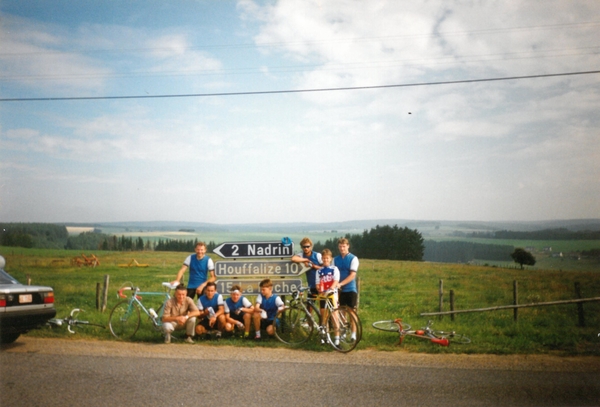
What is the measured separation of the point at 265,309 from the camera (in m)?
9.20

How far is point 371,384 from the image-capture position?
6.03m

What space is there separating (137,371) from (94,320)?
555cm

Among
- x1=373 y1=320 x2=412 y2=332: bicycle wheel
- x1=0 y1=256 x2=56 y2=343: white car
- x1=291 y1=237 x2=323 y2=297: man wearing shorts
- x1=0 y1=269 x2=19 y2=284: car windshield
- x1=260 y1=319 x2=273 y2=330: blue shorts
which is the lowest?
x1=373 y1=320 x2=412 y2=332: bicycle wheel

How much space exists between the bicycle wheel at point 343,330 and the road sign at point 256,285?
1837 millimetres

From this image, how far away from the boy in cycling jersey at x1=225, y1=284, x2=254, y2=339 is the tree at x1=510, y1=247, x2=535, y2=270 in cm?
4919

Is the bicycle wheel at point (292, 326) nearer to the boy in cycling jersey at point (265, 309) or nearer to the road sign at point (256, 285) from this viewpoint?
the boy in cycling jersey at point (265, 309)

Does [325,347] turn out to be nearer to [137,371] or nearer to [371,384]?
[371,384]

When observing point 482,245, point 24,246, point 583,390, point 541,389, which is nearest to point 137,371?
point 541,389

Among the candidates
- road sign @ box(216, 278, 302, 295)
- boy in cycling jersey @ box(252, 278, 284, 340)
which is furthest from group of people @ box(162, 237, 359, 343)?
road sign @ box(216, 278, 302, 295)

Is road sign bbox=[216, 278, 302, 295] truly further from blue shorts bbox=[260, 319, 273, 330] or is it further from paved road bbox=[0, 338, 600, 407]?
paved road bbox=[0, 338, 600, 407]

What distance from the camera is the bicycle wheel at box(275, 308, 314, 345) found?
8773 millimetres

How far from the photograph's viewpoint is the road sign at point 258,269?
33.3 ft

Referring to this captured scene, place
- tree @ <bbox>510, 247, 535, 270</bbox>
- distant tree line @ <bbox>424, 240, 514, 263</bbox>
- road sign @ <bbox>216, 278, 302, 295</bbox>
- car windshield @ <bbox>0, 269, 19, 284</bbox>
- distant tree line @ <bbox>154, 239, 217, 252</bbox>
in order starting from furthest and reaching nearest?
distant tree line @ <bbox>154, 239, 217, 252</bbox> → distant tree line @ <bbox>424, 240, 514, 263</bbox> → tree @ <bbox>510, 247, 535, 270</bbox> → road sign @ <bbox>216, 278, 302, 295</bbox> → car windshield @ <bbox>0, 269, 19, 284</bbox>

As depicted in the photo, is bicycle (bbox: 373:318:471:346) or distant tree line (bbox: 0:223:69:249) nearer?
bicycle (bbox: 373:318:471:346)
